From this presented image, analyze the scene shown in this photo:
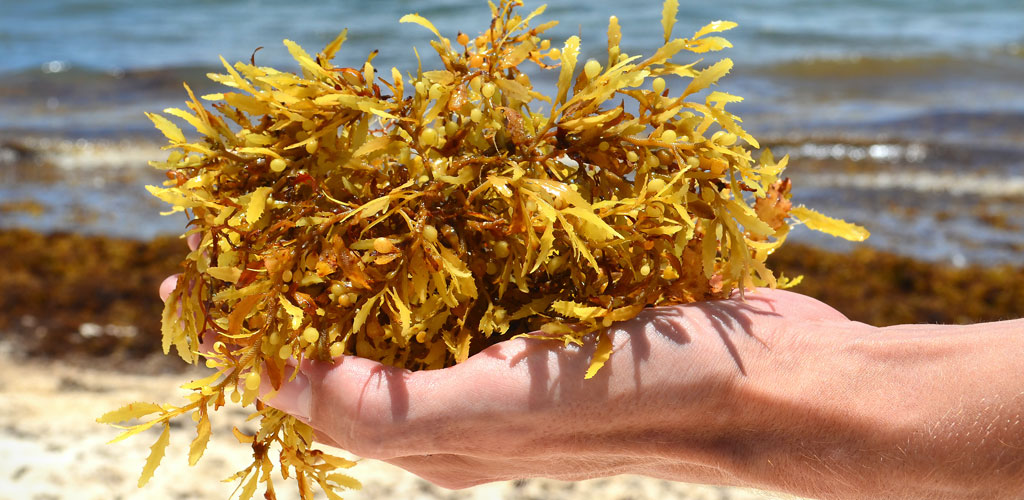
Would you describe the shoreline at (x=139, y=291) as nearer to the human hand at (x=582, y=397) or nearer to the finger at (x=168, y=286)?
the finger at (x=168, y=286)

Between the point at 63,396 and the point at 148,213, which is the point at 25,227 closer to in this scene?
the point at 148,213

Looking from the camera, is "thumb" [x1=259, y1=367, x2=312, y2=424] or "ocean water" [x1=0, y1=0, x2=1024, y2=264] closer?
"thumb" [x1=259, y1=367, x2=312, y2=424]

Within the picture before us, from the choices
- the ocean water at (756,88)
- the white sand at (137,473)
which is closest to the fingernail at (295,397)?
the white sand at (137,473)

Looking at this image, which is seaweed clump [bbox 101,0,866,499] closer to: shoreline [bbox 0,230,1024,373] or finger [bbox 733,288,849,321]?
finger [bbox 733,288,849,321]

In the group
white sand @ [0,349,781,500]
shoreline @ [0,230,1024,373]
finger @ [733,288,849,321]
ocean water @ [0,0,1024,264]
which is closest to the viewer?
finger @ [733,288,849,321]

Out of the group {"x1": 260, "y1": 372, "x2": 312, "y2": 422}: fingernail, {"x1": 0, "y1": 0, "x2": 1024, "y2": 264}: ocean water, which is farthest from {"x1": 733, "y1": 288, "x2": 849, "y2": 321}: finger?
{"x1": 0, "y1": 0, "x2": 1024, "y2": 264}: ocean water

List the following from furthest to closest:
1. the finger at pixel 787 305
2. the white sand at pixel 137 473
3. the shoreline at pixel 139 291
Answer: the shoreline at pixel 139 291 < the white sand at pixel 137 473 < the finger at pixel 787 305

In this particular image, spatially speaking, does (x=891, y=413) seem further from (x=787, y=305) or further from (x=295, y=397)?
(x=295, y=397)
